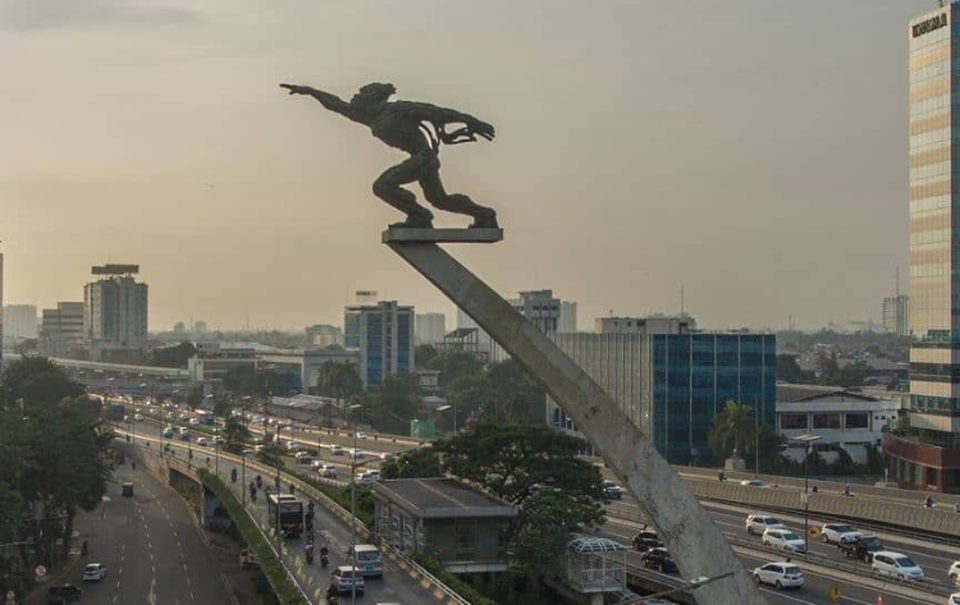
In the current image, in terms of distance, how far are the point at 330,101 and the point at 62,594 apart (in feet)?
154

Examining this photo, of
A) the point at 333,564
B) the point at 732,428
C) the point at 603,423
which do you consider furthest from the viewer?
the point at 732,428

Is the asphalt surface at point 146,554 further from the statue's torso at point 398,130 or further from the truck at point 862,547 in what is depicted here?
the statue's torso at point 398,130

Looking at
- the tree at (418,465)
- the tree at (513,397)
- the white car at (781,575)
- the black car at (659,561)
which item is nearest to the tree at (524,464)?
the black car at (659,561)

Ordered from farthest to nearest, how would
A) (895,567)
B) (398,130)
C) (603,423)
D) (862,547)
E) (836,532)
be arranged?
(836,532)
(862,547)
(895,567)
(398,130)
(603,423)

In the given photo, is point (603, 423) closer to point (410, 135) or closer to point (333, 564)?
point (410, 135)

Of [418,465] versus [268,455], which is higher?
[418,465]

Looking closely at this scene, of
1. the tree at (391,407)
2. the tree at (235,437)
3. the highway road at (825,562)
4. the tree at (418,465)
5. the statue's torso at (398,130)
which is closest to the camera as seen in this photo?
the statue's torso at (398,130)

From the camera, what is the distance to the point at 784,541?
61.0m

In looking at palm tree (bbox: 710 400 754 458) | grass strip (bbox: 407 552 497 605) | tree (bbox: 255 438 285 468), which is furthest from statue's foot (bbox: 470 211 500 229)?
tree (bbox: 255 438 285 468)

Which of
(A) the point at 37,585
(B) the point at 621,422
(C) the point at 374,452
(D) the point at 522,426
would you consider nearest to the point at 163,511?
(C) the point at 374,452

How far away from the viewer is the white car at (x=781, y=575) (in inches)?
2066

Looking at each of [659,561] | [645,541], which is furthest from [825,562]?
[645,541]

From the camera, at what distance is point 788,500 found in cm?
7331

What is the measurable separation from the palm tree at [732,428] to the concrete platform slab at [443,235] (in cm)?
7527
